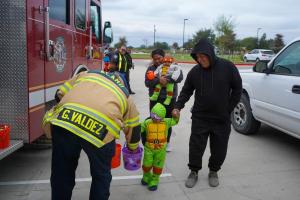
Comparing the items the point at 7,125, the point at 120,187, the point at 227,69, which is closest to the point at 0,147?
Result: the point at 7,125

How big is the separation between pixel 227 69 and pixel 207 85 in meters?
0.29

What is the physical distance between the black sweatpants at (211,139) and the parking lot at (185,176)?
11.8 inches

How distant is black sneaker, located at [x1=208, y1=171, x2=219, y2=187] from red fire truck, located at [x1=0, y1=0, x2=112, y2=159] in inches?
83.7

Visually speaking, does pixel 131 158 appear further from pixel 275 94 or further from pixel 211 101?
pixel 275 94

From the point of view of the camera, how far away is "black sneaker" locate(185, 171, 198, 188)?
4.39 meters

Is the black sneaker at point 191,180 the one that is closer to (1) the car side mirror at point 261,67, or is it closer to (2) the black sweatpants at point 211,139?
(2) the black sweatpants at point 211,139

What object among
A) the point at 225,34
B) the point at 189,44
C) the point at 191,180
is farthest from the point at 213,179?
the point at 189,44

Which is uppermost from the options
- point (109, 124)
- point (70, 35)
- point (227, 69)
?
point (70, 35)

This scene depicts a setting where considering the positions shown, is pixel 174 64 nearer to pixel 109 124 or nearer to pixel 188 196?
pixel 188 196

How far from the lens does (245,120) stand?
666 centimetres

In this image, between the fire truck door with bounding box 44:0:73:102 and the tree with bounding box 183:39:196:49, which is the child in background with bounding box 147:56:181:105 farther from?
the tree with bounding box 183:39:196:49

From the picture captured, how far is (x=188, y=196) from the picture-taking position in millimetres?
4125

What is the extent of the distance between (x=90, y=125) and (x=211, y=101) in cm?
186

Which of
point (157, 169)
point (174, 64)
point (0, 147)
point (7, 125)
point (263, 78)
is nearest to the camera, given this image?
point (0, 147)
